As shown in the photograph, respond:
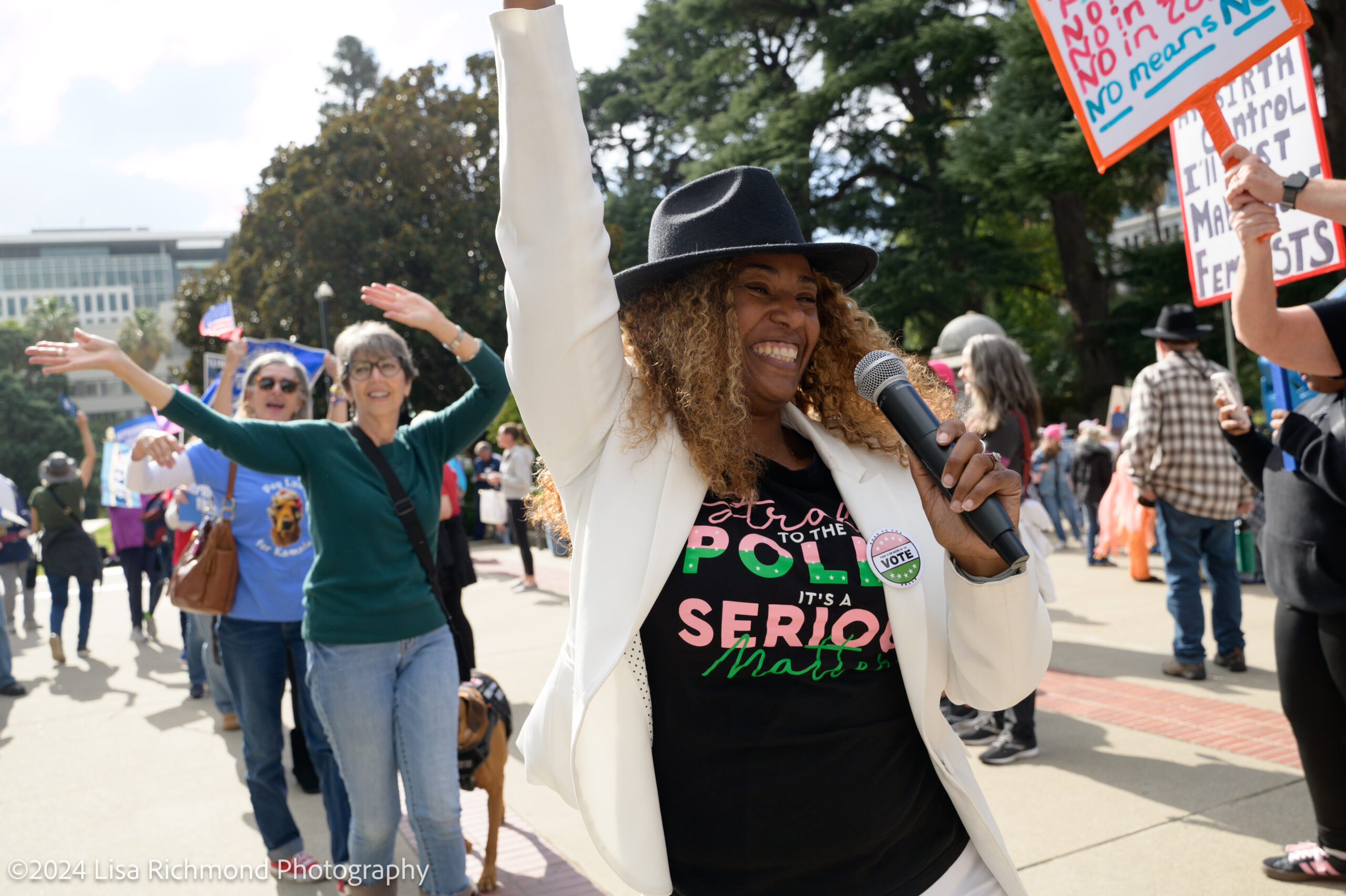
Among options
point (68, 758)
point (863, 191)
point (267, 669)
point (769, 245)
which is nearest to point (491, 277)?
point (863, 191)

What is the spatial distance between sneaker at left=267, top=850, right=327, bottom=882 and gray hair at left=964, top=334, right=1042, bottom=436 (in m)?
3.70

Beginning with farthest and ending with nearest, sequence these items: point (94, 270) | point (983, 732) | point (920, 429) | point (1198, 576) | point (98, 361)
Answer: point (94, 270) < point (1198, 576) < point (983, 732) < point (98, 361) < point (920, 429)

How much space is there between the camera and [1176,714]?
18.1ft

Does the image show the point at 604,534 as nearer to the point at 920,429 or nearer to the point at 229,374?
the point at 920,429

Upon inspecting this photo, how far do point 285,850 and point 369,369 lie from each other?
7.04ft

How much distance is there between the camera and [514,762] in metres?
5.86

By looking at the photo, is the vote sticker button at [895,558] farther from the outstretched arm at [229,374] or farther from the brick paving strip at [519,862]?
the outstretched arm at [229,374]

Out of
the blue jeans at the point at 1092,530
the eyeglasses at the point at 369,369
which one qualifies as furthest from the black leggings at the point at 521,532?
the eyeglasses at the point at 369,369

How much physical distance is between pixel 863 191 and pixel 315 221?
1432cm

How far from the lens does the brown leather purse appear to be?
4.34 m

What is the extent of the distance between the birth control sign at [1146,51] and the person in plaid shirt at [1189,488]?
3.39m

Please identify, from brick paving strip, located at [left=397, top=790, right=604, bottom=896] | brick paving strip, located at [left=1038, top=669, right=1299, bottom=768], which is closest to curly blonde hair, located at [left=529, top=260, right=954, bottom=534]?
brick paving strip, located at [left=397, top=790, right=604, bottom=896]

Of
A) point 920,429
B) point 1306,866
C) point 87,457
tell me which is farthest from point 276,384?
point 87,457

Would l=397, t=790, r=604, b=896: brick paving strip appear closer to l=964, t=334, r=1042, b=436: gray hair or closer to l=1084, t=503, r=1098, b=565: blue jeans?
l=964, t=334, r=1042, b=436: gray hair
